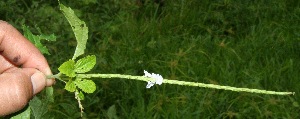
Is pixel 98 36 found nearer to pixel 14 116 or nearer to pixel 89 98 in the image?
pixel 89 98

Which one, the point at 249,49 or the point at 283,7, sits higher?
the point at 283,7

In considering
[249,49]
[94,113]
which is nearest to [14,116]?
[94,113]

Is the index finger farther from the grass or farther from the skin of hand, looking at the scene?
the grass

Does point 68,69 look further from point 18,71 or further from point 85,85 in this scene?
point 18,71

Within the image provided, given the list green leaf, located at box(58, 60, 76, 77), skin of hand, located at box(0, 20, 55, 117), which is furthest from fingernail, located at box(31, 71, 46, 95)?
green leaf, located at box(58, 60, 76, 77)

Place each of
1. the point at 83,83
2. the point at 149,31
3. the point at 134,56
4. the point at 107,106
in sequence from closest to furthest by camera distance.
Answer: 1. the point at 83,83
2. the point at 107,106
3. the point at 134,56
4. the point at 149,31

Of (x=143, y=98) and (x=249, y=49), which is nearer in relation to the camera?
(x=143, y=98)

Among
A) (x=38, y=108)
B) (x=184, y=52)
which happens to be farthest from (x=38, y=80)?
(x=184, y=52)

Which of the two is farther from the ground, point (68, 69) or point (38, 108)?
point (68, 69)
